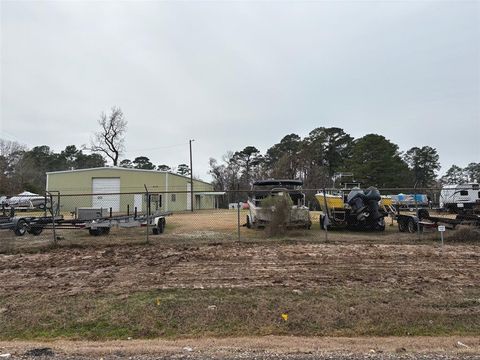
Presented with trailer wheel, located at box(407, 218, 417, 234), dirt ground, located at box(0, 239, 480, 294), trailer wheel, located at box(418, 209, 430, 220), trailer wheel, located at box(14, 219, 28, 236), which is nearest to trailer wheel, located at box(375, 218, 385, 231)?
trailer wheel, located at box(407, 218, 417, 234)

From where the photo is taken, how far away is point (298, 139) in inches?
3059

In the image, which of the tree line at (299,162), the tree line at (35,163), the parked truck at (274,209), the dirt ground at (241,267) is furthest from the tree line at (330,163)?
the dirt ground at (241,267)

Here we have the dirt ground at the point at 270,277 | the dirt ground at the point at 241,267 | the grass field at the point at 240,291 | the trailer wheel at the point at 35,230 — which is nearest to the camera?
the dirt ground at the point at 270,277

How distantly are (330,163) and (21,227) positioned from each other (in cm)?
6203

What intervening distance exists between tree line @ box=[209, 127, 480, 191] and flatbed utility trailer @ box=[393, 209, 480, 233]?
143 feet

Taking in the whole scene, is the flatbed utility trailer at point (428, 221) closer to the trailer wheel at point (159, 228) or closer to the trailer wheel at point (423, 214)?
the trailer wheel at point (423, 214)

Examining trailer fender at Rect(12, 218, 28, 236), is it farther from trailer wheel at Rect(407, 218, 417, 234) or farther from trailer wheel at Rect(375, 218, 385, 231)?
trailer wheel at Rect(407, 218, 417, 234)

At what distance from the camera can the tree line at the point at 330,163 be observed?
61.2 meters

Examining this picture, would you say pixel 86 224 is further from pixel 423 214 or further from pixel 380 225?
pixel 423 214

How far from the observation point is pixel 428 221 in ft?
45.8

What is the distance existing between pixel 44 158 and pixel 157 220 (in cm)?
7956

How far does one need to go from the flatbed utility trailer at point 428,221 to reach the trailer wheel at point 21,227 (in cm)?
1526

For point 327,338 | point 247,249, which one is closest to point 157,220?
point 247,249

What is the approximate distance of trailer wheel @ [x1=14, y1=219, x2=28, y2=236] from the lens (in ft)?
49.3
